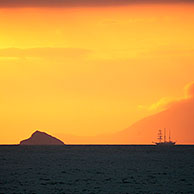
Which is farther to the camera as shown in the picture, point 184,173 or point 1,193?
point 184,173

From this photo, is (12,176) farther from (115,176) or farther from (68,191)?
(68,191)

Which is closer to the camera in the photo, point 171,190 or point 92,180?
point 171,190

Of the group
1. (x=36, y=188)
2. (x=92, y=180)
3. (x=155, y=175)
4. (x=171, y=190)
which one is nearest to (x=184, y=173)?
(x=155, y=175)

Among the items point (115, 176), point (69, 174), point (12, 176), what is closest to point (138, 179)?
point (115, 176)

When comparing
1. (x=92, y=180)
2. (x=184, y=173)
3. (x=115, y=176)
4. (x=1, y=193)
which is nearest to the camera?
(x=1, y=193)

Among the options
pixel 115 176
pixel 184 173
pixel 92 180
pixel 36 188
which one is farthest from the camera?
pixel 184 173

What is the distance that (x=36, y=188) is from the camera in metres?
103

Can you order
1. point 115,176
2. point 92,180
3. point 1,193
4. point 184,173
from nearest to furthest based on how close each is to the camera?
point 1,193 → point 92,180 → point 115,176 → point 184,173

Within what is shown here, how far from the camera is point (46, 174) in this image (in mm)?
134125

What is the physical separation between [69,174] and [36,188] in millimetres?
31726

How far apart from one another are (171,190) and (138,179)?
71.0ft

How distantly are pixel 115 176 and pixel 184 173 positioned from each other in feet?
65.2

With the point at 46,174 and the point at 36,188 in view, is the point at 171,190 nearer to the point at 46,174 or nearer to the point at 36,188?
the point at 36,188

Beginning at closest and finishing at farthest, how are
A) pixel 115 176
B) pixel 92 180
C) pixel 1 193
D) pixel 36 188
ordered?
pixel 1 193 → pixel 36 188 → pixel 92 180 → pixel 115 176
